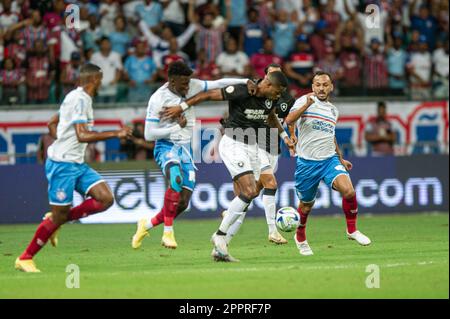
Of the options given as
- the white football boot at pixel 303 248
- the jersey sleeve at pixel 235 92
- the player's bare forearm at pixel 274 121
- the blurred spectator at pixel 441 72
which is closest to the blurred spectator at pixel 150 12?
the blurred spectator at pixel 441 72

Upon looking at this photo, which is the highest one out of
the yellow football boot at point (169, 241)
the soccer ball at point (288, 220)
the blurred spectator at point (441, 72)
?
the blurred spectator at point (441, 72)

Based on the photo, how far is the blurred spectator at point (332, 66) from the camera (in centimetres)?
2353

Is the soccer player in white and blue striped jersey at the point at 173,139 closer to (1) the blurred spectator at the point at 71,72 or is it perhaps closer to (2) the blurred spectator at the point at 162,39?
(1) the blurred spectator at the point at 71,72

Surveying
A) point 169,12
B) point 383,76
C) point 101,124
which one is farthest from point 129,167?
point 383,76

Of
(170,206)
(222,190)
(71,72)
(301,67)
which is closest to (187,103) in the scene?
(170,206)

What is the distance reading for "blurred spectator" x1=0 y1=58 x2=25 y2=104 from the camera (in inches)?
862

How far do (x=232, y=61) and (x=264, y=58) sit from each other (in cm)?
70

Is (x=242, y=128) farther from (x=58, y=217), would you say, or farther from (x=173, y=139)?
(x=58, y=217)

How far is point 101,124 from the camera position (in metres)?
22.3

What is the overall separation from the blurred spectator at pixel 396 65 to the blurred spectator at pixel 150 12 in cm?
531

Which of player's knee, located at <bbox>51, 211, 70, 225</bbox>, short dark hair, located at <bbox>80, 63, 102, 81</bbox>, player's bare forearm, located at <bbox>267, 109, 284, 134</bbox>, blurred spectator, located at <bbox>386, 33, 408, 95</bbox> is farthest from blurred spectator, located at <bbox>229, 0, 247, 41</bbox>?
player's knee, located at <bbox>51, 211, 70, 225</bbox>

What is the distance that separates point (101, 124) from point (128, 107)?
0.67 m

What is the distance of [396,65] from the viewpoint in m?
24.2

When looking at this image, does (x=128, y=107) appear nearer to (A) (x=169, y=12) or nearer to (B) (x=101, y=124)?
(B) (x=101, y=124)
